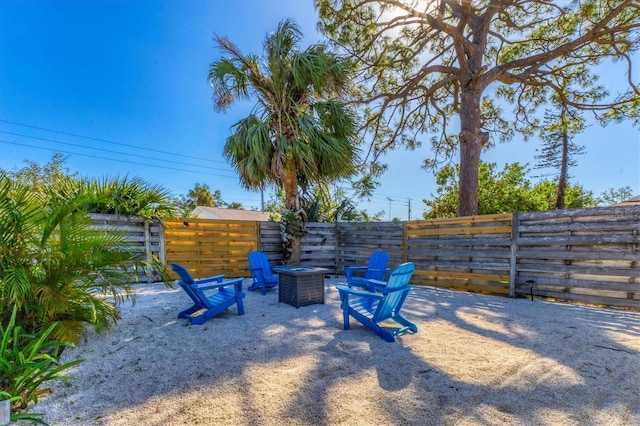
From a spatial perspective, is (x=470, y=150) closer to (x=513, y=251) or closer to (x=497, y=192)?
(x=513, y=251)

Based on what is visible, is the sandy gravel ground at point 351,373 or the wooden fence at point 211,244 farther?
the wooden fence at point 211,244

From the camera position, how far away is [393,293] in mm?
3143

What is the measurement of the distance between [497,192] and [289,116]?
28.1 feet

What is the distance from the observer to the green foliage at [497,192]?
34.4 ft

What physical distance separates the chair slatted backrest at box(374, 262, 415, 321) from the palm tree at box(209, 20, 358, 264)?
411 centimetres

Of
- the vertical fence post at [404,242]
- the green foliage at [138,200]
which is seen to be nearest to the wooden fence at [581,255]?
the vertical fence post at [404,242]

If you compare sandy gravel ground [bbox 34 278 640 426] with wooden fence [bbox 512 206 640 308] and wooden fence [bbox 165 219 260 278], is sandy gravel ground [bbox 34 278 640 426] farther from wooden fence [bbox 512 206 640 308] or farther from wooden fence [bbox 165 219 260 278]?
wooden fence [bbox 165 219 260 278]

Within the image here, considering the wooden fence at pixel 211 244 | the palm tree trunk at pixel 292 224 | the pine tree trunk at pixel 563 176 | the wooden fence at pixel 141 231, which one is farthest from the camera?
the pine tree trunk at pixel 563 176

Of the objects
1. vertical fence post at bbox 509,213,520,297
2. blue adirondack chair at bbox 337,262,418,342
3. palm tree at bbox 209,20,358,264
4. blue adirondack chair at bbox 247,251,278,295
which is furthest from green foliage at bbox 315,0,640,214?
blue adirondack chair at bbox 247,251,278,295

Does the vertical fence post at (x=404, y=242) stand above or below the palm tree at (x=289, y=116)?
below

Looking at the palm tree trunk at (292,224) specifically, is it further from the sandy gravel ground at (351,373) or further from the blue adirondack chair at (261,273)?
the sandy gravel ground at (351,373)

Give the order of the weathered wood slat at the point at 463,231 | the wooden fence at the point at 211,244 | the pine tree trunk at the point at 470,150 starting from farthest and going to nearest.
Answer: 1. the pine tree trunk at the point at 470,150
2. the wooden fence at the point at 211,244
3. the weathered wood slat at the point at 463,231

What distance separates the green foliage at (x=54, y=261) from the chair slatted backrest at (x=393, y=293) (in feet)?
8.57

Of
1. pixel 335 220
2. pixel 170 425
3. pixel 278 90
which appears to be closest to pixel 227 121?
pixel 278 90
